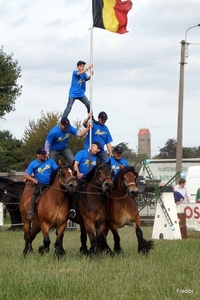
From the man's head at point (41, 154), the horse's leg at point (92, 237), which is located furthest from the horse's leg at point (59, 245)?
the man's head at point (41, 154)

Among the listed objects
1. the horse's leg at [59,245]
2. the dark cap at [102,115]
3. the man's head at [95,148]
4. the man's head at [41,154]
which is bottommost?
the horse's leg at [59,245]

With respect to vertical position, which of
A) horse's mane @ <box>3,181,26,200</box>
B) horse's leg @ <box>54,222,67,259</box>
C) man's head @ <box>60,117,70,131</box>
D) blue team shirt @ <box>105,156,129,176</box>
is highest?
man's head @ <box>60,117,70,131</box>

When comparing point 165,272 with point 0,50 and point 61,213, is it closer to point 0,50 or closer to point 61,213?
point 61,213

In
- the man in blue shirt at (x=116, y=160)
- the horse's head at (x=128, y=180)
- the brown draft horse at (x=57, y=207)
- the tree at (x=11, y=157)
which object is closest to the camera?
the horse's head at (x=128, y=180)

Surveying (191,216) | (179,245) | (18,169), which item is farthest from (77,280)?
(18,169)

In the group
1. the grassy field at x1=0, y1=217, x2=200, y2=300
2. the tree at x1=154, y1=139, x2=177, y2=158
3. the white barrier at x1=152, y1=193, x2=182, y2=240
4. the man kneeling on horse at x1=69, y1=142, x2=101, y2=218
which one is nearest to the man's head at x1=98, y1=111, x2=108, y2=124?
the man kneeling on horse at x1=69, y1=142, x2=101, y2=218

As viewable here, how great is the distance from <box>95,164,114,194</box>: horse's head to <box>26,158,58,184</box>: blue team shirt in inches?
53.9

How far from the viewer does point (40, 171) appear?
14367 millimetres

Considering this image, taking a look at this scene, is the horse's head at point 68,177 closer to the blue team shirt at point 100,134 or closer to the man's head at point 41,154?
the man's head at point 41,154

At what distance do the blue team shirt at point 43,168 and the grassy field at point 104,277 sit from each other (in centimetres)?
172

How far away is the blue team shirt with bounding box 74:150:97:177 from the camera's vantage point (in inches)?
557

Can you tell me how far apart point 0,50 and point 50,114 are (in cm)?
1852

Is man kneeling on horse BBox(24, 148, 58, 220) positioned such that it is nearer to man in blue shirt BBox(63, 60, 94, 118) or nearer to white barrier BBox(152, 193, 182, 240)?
man in blue shirt BBox(63, 60, 94, 118)

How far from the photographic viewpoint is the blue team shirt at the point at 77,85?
14808 mm
